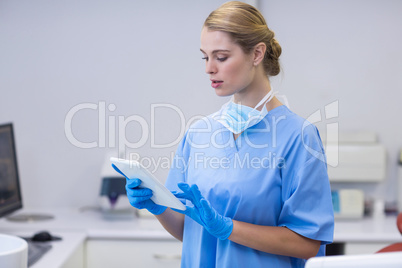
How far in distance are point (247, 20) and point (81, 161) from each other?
1.78 meters

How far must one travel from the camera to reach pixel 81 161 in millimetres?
2957

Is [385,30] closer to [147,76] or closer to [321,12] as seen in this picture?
[321,12]

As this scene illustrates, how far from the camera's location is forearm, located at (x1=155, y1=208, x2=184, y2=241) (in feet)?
5.04

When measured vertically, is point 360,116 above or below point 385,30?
below

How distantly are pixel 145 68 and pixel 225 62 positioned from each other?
5.08 feet

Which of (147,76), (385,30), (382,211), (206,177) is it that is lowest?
(382,211)

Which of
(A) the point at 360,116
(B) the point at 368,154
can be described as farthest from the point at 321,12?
(B) the point at 368,154

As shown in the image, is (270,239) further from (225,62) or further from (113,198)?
(113,198)

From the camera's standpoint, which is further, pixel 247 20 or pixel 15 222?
pixel 15 222

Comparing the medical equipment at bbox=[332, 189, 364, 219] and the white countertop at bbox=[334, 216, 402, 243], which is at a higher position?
the medical equipment at bbox=[332, 189, 364, 219]

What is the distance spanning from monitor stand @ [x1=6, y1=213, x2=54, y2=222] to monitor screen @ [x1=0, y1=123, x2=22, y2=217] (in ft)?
0.56

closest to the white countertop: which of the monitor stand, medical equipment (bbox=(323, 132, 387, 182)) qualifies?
medical equipment (bbox=(323, 132, 387, 182))

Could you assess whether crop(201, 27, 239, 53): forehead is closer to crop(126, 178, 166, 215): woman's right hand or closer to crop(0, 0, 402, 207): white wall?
crop(126, 178, 166, 215): woman's right hand

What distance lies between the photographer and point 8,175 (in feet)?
7.98
